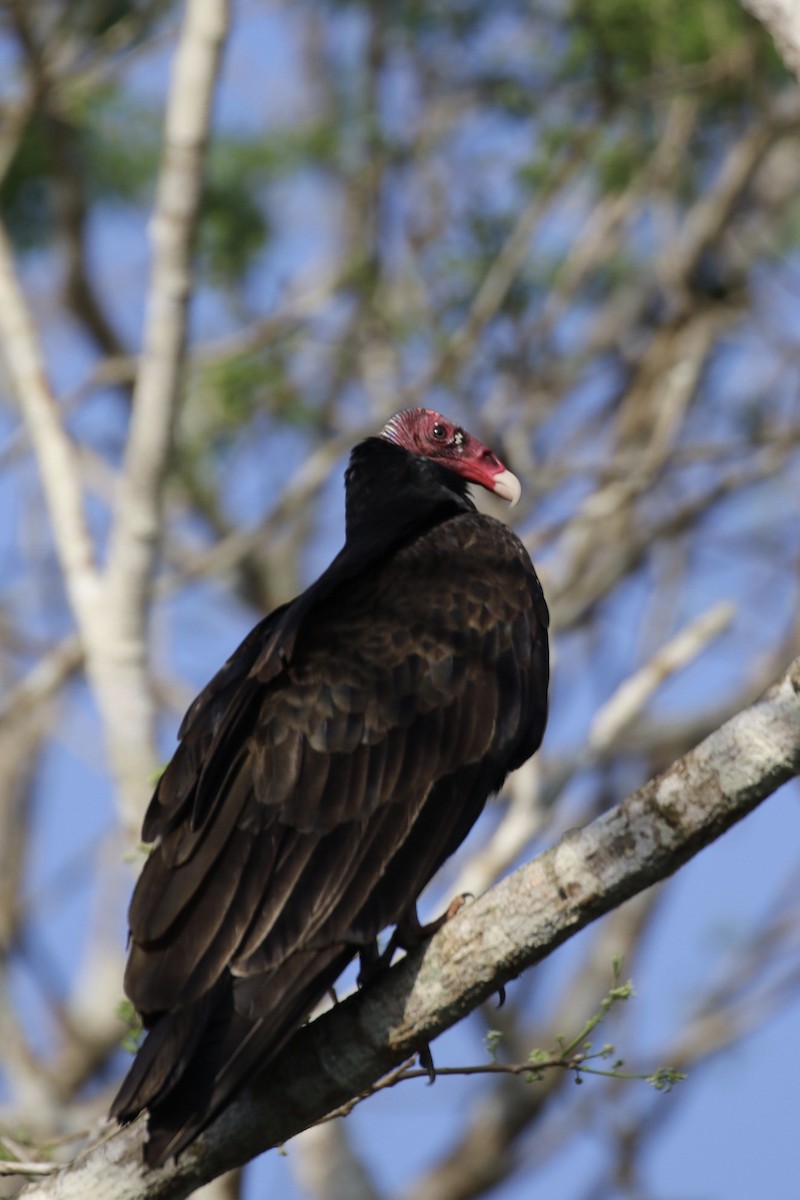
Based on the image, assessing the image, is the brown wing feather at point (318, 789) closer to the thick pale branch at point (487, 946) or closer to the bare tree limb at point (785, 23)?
the thick pale branch at point (487, 946)

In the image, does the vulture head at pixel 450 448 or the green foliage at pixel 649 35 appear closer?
the vulture head at pixel 450 448

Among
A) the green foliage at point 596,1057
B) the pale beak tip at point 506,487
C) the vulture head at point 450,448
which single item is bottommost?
the green foliage at point 596,1057

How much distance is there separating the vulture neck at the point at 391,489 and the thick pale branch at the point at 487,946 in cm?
137

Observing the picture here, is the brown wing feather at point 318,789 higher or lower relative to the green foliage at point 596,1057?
higher

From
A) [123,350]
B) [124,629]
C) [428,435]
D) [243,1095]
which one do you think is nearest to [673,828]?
[243,1095]

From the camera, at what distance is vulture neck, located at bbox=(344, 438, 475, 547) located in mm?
4328

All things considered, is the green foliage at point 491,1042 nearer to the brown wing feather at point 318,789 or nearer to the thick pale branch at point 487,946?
the thick pale branch at point 487,946

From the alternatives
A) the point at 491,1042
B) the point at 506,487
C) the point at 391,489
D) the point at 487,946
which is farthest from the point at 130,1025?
the point at 506,487

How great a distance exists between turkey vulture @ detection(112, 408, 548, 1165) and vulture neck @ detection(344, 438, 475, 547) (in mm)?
215

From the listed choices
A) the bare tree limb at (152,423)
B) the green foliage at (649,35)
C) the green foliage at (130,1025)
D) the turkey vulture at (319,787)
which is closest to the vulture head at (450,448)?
the turkey vulture at (319,787)

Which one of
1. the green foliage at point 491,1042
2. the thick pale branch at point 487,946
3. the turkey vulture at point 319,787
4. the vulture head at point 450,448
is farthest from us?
the vulture head at point 450,448

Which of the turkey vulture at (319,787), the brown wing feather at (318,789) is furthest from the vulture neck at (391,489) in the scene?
the brown wing feather at (318,789)

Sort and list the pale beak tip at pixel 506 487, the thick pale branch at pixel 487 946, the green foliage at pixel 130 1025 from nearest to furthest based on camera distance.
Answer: the thick pale branch at pixel 487 946 < the green foliage at pixel 130 1025 < the pale beak tip at pixel 506 487

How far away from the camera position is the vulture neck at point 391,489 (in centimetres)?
433
